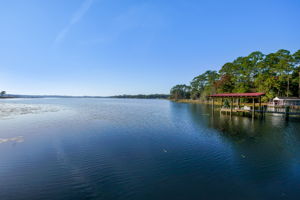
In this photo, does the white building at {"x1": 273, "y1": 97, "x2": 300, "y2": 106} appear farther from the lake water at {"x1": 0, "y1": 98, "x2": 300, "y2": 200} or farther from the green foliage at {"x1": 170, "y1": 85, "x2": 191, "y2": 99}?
the green foliage at {"x1": 170, "y1": 85, "x2": 191, "y2": 99}

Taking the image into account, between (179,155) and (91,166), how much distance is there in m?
4.45

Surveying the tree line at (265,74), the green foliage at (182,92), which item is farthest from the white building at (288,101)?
the green foliage at (182,92)

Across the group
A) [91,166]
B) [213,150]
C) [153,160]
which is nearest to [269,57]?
[213,150]

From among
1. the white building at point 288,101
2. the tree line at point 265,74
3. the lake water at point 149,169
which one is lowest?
the lake water at point 149,169

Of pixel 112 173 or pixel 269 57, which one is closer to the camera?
pixel 112 173

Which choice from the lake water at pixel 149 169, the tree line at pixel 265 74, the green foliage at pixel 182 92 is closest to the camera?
the lake water at pixel 149 169

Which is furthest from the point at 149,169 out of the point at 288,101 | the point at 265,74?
the point at 265,74

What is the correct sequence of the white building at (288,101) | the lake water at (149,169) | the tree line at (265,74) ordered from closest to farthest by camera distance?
the lake water at (149,169)
the white building at (288,101)
the tree line at (265,74)

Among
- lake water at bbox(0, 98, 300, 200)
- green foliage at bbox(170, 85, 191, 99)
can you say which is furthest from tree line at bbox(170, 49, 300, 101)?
green foliage at bbox(170, 85, 191, 99)

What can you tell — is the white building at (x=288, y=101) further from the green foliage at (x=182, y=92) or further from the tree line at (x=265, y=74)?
the green foliage at (x=182, y=92)

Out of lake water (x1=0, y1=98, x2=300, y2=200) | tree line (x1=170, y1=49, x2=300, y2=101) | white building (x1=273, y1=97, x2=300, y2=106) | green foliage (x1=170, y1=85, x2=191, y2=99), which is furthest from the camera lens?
green foliage (x1=170, y1=85, x2=191, y2=99)

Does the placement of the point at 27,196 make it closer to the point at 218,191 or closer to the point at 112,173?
the point at 112,173

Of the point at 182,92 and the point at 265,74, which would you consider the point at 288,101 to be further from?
the point at 182,92

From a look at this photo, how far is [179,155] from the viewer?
26.3 feet
